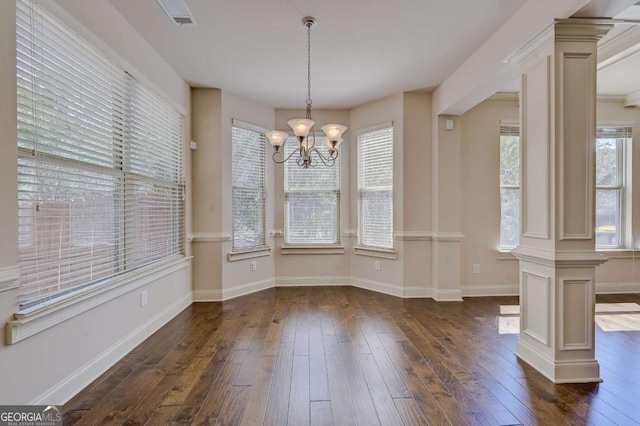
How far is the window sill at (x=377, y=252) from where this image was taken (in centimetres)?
460

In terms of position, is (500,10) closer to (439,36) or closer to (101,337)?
(439,36)

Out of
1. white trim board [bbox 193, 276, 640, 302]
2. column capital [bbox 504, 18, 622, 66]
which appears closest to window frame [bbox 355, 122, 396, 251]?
white trim board [bbox 193, 276, 640, 302]

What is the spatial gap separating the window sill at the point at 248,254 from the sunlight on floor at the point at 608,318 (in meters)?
3.12

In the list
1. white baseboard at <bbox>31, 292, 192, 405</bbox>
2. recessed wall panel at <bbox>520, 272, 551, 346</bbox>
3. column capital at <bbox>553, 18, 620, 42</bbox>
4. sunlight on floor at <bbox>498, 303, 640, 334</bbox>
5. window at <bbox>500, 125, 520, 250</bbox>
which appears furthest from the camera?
window at <bbox>500, 125, 520, 250</bbox>

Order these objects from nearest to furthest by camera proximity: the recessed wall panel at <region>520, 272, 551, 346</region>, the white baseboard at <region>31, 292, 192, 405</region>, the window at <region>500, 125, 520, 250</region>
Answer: the white baseboard at <region>31, 292, 192, 405</region> → the recessed wall panel at <region>520, 272, 551, 346</region> → the window at <region>500, 125, 520, 250</region>

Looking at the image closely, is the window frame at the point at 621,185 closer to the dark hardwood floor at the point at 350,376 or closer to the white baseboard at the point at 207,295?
the dark hardwood floor at the point at 350,376

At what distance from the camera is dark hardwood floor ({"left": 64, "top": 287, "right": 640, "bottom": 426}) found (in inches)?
75.1

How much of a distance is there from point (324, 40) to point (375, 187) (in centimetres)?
231

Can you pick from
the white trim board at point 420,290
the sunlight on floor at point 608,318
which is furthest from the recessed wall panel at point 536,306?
the white trim board at point 420,290

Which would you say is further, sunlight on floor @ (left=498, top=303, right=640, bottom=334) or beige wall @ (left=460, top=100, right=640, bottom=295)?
beige wall @ (left=460, top=100, right=640, bottom=295)

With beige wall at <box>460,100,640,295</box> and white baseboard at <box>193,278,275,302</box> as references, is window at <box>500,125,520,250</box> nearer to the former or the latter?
beige wall at <box>460,100,640,295</box>

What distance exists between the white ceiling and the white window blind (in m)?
1.26

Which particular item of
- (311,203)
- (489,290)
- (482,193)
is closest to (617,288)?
(489,290)

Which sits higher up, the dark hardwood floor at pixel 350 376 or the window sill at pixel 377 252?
the window sill at pixel 377 252
